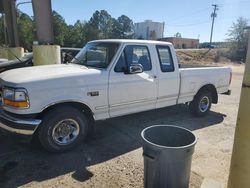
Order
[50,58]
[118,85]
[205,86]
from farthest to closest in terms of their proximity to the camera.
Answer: [50,58] → [205,86] → [118,85]

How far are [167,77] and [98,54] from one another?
164 cm

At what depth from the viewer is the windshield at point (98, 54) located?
4.94 meters

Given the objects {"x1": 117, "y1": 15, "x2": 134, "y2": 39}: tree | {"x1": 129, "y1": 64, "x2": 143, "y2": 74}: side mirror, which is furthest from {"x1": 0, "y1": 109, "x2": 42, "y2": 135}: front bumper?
{"x1": 117, "y1": 15, "x2": 134, "y2": 39}: tree

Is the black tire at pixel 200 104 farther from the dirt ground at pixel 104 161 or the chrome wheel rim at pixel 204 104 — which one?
the dirt ground at pixel 104 161

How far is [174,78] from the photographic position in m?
5.83

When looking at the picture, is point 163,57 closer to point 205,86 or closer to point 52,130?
point 205,86

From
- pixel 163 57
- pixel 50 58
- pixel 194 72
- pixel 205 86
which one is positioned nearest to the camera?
pixel 163 57

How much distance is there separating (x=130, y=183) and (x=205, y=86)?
13.2ft

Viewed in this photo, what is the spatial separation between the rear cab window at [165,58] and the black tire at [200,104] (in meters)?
1.33

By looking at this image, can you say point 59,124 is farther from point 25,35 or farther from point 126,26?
point 126,26

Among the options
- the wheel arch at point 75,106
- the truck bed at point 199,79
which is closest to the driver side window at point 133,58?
the wheel arch at point 75,106

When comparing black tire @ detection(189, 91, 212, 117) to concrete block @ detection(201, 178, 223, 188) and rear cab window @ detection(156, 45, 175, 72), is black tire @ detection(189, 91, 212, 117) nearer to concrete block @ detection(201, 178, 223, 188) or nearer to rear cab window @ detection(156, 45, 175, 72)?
rear cab window @ detection(156, 45, 175, 72)

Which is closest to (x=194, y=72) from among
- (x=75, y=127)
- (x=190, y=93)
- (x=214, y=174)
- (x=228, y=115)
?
(x=190, y=93)

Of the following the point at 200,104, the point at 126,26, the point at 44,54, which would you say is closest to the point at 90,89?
the point at 200,104
